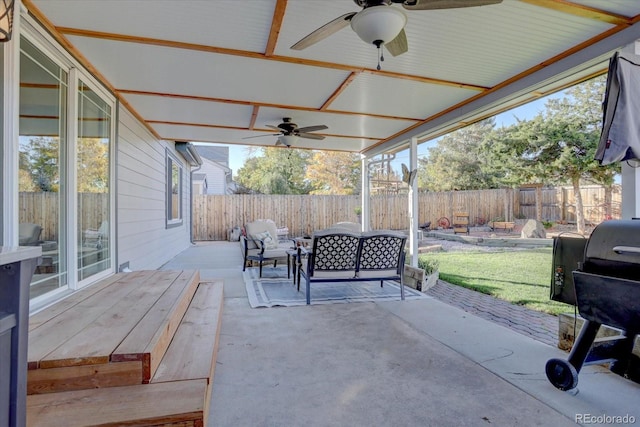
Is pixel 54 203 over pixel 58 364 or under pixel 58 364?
over

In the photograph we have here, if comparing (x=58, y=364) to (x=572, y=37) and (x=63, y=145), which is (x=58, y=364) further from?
(x=572, y=37)

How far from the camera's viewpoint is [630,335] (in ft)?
7.27

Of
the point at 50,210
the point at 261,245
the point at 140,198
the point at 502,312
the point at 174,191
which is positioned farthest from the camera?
the point at 174,191

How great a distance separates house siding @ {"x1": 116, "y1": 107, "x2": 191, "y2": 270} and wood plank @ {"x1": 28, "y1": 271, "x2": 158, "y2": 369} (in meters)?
1.52

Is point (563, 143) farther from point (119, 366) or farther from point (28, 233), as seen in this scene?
point (28, 233)

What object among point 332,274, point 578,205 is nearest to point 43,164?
point 332,274

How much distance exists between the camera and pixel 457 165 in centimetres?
2288

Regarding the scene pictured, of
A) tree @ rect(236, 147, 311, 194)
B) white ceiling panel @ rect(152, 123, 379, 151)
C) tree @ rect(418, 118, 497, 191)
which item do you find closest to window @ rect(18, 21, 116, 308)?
white ceiling panel @ rect(152, 123, 379, 151)

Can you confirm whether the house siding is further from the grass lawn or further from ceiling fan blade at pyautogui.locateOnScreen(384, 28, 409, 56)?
the grass lawn

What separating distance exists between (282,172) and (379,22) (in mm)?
21061

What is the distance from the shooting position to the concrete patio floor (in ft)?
6.48

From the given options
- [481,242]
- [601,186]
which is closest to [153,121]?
[481,242]

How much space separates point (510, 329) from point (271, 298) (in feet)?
9.01

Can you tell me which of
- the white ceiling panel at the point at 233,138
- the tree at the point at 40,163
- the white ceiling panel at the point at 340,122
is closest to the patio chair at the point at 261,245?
the white ceiling panel at the point at 233,138
